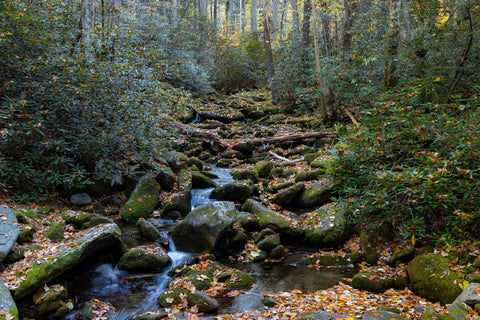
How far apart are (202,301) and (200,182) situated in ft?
17.7

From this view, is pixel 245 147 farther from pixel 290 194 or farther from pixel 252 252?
pixel 252 252

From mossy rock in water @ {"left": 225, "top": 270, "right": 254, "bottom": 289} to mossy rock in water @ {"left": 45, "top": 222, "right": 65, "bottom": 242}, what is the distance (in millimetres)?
3442

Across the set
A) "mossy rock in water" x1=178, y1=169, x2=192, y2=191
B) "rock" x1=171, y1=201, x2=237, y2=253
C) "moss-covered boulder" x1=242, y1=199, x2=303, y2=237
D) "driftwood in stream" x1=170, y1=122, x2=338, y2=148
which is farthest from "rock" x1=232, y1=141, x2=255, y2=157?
"rock" x1=171, y1=201, x2=237, y2=253

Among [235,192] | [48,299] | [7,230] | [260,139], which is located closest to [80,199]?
[7,230]

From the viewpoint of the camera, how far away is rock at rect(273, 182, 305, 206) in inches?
323

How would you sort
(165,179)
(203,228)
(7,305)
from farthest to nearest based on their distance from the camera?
1. (165,179)
2. (203,228)
3. (7,305)

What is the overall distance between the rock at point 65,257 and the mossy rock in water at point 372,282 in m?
4.66

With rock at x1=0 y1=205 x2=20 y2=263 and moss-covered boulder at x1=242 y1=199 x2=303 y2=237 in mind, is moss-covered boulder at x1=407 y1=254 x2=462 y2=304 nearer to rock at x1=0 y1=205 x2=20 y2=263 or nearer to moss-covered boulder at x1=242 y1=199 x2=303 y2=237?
moss-covered boulder at x1=242 y1=199 x2=303 y2=237

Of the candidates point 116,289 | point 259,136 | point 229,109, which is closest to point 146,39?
point 229,109

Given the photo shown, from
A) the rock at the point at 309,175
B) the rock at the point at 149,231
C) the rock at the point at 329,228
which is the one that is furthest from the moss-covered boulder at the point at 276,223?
the rock at the point at 149,231

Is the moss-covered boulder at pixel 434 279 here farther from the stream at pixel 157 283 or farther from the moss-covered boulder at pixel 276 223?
the moss-covered boulder at pixel 276 223

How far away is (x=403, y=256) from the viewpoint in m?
5.31

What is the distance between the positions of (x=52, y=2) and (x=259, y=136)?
30.3 ft

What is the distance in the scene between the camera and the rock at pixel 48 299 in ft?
14.6
